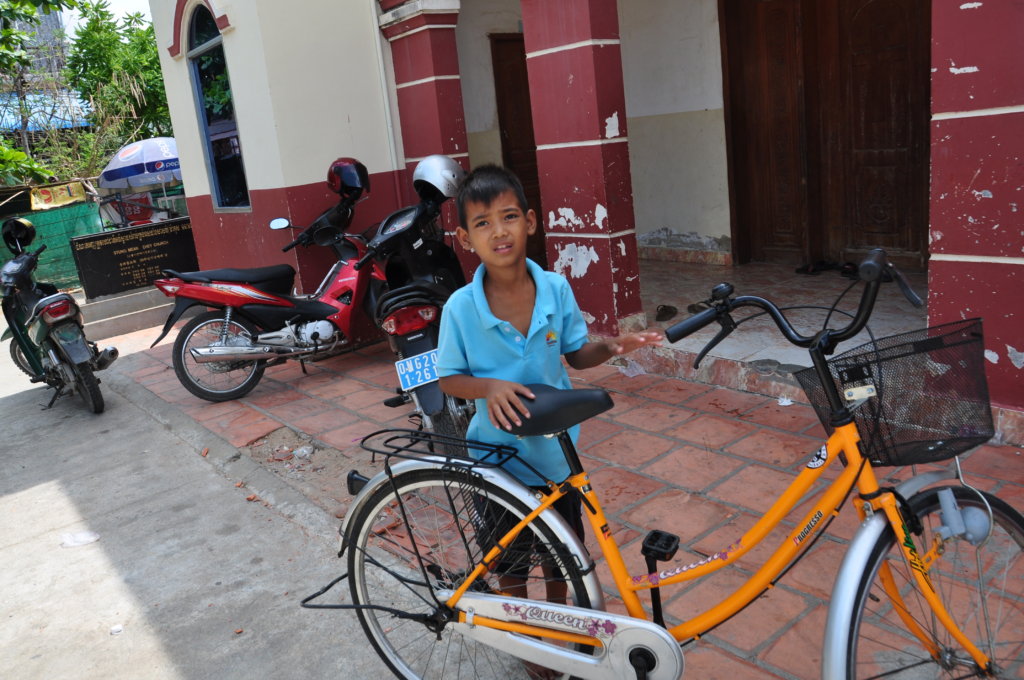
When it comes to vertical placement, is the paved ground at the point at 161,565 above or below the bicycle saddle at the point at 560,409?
below

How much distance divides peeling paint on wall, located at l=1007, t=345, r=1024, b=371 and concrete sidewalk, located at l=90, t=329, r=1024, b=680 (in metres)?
0.37

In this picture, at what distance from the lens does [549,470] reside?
2.30 meters

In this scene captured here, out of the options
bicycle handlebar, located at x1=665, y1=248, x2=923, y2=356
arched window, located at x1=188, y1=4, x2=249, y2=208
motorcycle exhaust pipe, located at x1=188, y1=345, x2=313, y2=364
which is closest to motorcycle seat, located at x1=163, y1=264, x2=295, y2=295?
motorcycle exhaust pipe, located at x1=188, y1=345, x2=313, y2=364

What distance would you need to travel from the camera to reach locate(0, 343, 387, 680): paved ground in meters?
2.96

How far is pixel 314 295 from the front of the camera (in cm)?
610

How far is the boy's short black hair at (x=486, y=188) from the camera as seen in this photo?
2279mm

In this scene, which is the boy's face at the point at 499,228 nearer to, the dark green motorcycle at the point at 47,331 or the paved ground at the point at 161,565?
the paved ground at the point at 161,565

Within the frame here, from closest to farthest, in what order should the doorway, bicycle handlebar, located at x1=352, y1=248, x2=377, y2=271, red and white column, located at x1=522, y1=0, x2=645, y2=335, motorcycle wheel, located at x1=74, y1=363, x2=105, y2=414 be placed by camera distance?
red and white column, located at x1=522, y1=0, x2=645, y2=335 < bicycle handlebar, located at x1=352, y1=248, x2=377, y2=271 < motorcycle wheel, located at x1=74, y1=363, x2=105, y2=414 < the doorway

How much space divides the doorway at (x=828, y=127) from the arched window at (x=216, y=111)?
14.0ft

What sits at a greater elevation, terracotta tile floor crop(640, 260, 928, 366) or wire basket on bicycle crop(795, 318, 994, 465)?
wire basket on bicycle crop(795, 318, 994, 465)

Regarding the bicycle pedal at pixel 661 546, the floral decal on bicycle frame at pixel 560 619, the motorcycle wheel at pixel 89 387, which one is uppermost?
the bicycle pedal at pixel 661 546

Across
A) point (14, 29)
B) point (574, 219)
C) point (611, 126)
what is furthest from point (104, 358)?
point (14, 29)

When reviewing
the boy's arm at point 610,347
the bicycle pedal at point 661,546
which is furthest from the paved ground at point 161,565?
the boy's arm at point 610,347

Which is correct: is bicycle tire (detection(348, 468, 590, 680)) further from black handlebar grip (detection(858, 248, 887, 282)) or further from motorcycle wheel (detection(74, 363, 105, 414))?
motorcycle wheel (detection(74, 363, 105, 414))
